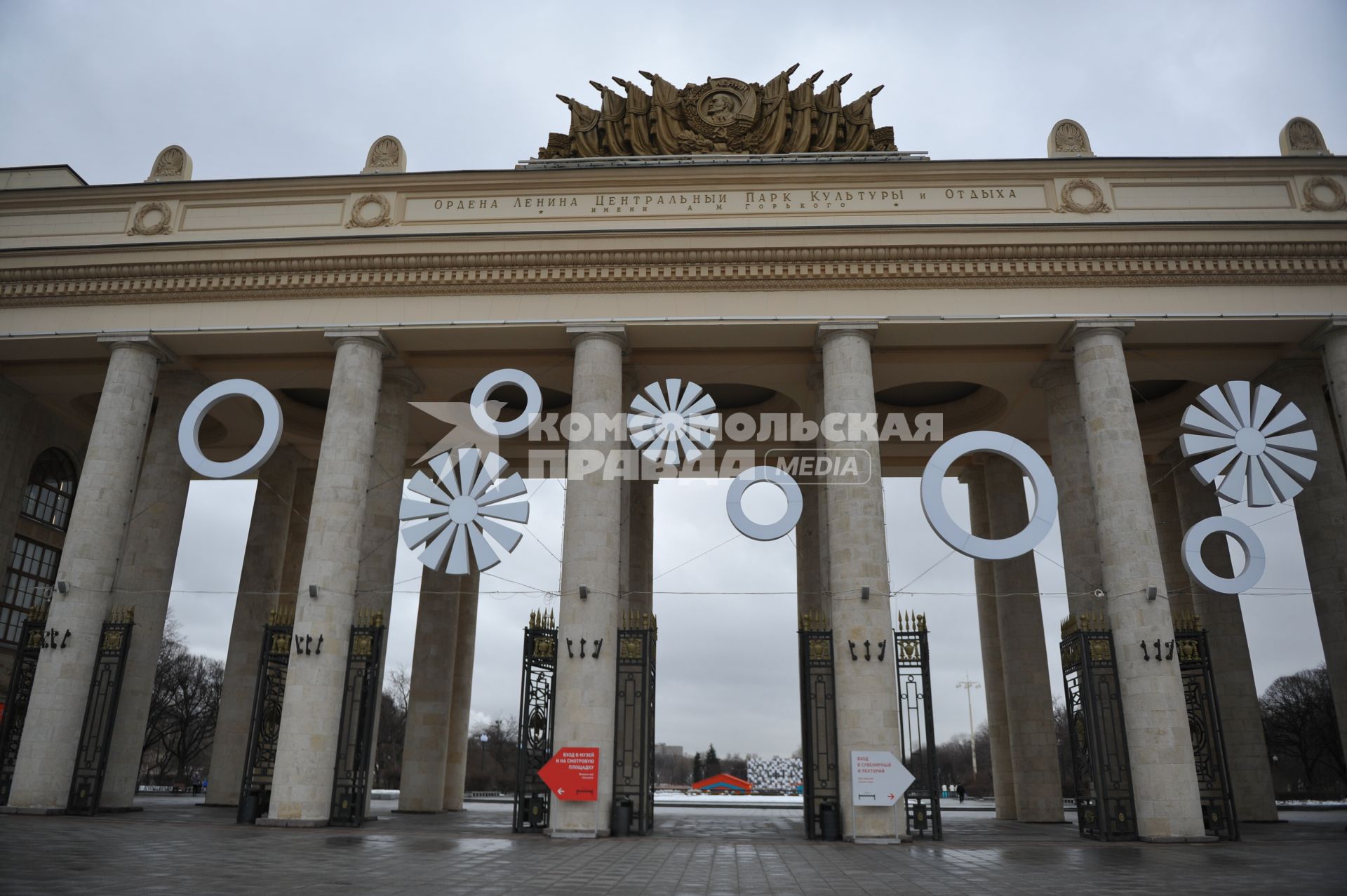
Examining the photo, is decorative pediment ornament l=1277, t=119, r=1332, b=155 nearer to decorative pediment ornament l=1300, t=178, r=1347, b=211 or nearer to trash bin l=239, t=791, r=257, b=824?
decorative pediment ornament l=1300, t=178, r=1347, b=211

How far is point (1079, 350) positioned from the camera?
21000mm

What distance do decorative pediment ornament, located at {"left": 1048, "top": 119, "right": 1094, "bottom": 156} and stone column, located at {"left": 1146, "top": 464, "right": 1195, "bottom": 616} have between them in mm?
9910

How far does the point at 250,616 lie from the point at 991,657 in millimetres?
23184

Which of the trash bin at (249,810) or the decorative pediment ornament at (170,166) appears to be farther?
the decorative pediment ornament at (170,166)

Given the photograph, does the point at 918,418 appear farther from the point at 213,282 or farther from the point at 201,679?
the point at 201,679

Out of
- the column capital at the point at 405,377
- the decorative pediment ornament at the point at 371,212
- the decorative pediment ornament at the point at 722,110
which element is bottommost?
the column capital at the point at 405,377

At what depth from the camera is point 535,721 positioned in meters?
19.6

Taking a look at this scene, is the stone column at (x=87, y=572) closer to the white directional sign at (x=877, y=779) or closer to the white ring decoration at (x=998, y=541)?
the white directional sign at (x=877, y=779)

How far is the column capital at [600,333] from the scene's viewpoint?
21531 mm

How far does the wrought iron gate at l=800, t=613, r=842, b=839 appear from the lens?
60.3 ft

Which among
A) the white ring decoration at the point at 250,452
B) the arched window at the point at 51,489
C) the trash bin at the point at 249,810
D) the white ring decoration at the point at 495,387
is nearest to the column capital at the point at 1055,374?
the white ring decoration at the point at 495,387

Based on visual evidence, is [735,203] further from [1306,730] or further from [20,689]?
[1306,730]

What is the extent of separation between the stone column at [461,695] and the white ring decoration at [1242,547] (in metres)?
20.3

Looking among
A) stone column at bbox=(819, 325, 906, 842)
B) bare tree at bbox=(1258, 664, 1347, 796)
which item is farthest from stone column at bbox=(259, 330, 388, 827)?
bare tree at bbox=(1258, 664, 1347, 796)
